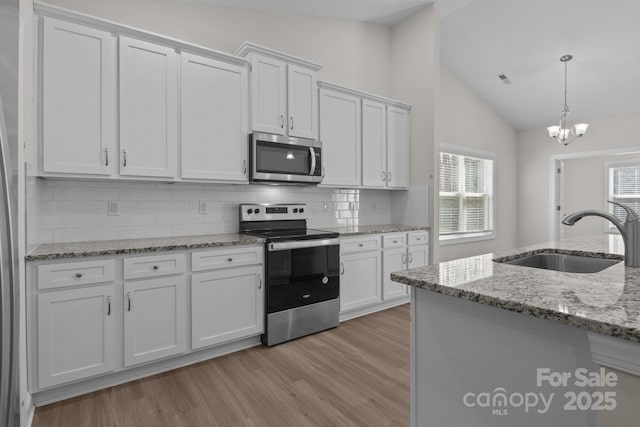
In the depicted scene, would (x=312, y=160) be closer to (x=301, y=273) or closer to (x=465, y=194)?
(x=301, y=273)

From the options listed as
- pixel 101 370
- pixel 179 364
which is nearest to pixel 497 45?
A: pixel 179 364

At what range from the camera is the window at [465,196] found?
212 inches

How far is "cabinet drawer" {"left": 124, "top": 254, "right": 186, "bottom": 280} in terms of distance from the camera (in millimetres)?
2178

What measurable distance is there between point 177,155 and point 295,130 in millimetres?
1138

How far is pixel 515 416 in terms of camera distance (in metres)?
0.98

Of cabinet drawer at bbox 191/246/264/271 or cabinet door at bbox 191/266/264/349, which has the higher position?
cabinet drawer at bbox 191/246/264/271

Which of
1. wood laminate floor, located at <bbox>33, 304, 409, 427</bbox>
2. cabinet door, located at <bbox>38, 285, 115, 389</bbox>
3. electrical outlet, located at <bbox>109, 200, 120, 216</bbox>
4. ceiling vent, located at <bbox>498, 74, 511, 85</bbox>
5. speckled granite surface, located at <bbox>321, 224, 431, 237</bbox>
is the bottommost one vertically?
wood laminate floor, located at <bbox>33, 304, 409, 427</bbox>

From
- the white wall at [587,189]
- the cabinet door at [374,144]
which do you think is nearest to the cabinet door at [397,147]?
the cabinet door at [374,144]

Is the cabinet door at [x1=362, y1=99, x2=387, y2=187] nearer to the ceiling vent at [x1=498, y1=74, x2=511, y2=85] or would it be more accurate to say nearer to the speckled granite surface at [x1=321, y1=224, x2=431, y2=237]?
the speckled granite surface at [x1=321, y1=224, x2=431, y2=237]

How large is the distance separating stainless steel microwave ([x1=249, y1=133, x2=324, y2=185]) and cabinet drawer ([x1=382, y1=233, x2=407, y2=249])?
995 millimetres

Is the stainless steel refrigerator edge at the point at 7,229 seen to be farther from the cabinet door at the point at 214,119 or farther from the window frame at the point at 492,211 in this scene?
the window frame at the point at 492,211

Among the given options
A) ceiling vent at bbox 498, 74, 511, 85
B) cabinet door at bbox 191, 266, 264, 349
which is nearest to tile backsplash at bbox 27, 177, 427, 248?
cabinet door at bbox 191, 266, 264, 349

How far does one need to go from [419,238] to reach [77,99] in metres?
3.48

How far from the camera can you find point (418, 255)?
→ 3.98 meters
